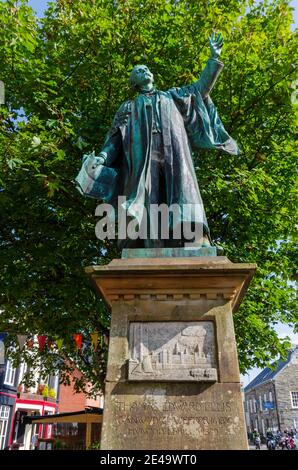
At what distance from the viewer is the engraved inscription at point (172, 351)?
3215mm

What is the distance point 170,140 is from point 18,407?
100ft

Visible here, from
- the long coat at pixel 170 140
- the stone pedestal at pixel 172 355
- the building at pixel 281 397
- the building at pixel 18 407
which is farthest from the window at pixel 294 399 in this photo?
the stone pedestal at pixel 172 355

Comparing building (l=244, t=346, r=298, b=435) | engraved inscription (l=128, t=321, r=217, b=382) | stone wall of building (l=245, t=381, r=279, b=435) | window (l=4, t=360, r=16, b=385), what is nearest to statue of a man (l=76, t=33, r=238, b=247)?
engraved inscription (l=128, t=321, r=217, b=382)

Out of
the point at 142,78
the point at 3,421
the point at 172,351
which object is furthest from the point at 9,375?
the point at 172,351

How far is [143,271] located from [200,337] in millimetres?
719

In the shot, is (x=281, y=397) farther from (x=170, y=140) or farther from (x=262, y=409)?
(x=170, y=140)

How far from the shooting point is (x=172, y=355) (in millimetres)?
3309

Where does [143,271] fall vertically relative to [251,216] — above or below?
below

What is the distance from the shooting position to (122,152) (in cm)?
478

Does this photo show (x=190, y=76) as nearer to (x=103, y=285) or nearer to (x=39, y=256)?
(x=39, y=256)

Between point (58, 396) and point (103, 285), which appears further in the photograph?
point (58, 396)
